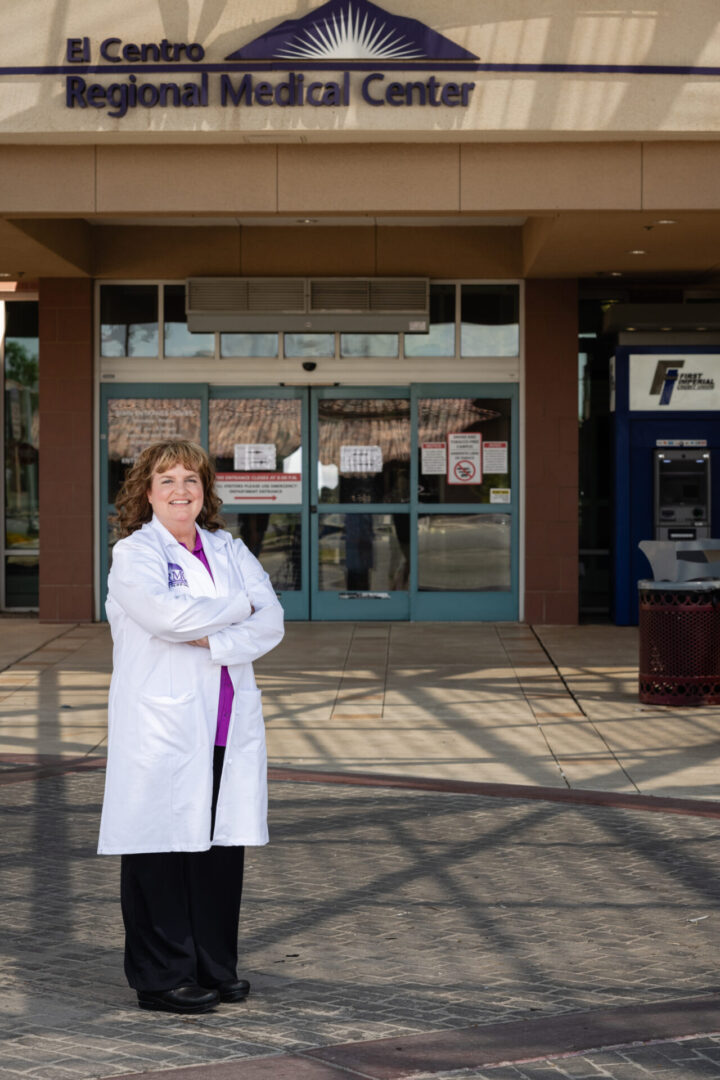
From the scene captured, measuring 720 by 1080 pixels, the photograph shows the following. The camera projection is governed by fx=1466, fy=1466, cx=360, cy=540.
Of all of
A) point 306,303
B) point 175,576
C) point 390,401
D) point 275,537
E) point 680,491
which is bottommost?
point 275,537

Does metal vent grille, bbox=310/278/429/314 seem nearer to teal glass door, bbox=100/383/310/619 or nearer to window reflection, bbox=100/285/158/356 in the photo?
teal glass door, bbox=100/383/310/619

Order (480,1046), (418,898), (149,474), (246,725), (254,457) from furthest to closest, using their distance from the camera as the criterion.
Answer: (254,457), (418,898), (149,474), (246,725), (480,1046)

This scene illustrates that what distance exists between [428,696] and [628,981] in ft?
19.5

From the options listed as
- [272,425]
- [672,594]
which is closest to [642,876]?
[672,594]

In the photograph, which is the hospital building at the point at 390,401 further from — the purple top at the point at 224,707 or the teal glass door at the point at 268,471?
the purple top at the point at 224,707

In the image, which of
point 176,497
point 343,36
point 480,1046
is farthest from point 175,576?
point 343,36

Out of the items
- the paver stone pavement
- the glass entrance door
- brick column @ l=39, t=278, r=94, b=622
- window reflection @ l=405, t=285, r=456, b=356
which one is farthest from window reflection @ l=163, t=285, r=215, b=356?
the paver stone pavement

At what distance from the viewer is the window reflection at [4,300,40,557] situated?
52.7ft

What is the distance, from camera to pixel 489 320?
49.0 feet

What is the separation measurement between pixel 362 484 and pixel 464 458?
1.07 meters

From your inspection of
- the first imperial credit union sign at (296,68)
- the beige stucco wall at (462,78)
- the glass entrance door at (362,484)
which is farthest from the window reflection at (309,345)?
the first imperial credit union sign at (296,68)

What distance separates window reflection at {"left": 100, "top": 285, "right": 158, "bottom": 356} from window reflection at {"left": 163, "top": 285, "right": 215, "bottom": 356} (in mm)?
131

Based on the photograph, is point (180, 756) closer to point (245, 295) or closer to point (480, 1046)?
point (480, 1046)

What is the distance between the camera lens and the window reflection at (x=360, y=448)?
1496 cm
